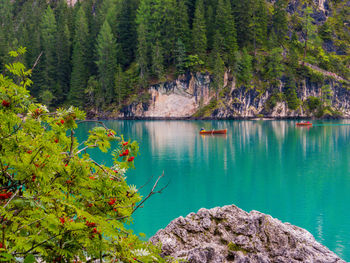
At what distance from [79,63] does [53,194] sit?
81082mm

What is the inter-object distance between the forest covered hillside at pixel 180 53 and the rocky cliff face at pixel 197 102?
0.81 metres

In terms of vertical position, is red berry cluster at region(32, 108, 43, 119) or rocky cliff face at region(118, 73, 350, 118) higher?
rocky cliff face at region(118, 73, 350, 118)

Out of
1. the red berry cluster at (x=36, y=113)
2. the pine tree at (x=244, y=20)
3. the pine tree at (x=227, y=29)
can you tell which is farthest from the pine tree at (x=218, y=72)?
the red berry cluster at (x=36, y=113)

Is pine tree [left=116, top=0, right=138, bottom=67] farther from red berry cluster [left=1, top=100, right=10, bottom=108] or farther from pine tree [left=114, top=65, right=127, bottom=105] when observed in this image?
red berry cluster [left=1, top=100, right=10, bottom=108]

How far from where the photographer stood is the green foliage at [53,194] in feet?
9.06

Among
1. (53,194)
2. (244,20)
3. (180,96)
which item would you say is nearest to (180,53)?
(180,96)

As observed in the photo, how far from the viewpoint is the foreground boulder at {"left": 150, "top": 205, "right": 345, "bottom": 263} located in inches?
234

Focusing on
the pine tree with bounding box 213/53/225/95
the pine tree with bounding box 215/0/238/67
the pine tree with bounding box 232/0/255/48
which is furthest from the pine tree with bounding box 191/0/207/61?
the pine tree with bounding box 232/0/255/48

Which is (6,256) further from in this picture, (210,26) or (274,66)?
(210,26)

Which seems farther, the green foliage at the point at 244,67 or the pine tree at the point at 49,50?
the pine tree at the point at 49,50

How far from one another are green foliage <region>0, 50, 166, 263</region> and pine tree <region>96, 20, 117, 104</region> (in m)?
75.2

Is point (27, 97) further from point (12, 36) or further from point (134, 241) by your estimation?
point (12, 36)

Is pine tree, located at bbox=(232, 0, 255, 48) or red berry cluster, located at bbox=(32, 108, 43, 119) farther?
pine tree, located at bbox=(232, 0, 255, 48)

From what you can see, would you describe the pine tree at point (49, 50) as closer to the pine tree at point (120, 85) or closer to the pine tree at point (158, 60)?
the pine tree at point (120, 85)
